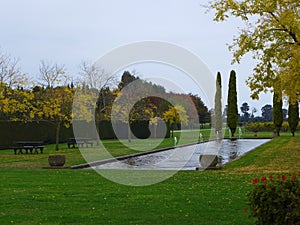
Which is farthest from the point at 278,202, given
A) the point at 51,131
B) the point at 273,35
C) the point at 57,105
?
the point at 51,131

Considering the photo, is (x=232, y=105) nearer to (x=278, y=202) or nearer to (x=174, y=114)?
(x=174, y=114)

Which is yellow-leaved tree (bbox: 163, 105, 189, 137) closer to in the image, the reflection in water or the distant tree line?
the distant tree line

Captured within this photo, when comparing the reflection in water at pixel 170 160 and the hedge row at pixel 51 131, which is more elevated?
the hedge row at pixel 51 131

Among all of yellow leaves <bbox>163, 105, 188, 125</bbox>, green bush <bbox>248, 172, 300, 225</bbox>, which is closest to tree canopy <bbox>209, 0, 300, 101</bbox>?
green bush <bbox>248, 172, 300, 225</bbox>

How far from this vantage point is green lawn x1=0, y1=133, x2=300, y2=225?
761cm

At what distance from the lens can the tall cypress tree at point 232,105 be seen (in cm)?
5450

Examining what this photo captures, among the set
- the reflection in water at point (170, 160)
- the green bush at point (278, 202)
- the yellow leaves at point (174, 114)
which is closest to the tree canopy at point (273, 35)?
the reflection in water at point (170, 160)

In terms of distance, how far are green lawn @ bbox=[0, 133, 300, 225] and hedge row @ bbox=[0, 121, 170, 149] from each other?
1829cm

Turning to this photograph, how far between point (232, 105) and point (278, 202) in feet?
165

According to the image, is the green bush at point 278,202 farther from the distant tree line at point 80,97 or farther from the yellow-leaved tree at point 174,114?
the yellow-leaved tree at point 174,114

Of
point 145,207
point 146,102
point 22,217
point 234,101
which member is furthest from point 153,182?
point 234,101

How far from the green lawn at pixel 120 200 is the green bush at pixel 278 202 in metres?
1.67

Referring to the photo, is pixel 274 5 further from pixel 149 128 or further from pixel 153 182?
pixel 149 128

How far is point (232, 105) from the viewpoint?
55.0 m
